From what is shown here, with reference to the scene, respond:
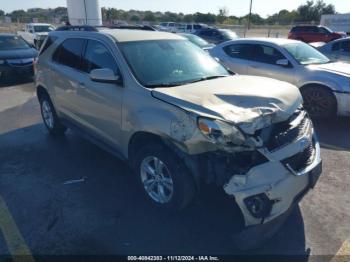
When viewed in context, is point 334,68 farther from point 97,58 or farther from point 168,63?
point 97,58

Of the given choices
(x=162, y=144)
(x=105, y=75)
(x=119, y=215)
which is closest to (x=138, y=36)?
(x=105, y=75)

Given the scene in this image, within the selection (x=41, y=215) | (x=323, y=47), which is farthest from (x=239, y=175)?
(x=323, y=47)

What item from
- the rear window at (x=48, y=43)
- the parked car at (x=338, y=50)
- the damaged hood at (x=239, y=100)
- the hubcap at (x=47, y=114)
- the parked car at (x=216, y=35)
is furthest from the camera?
the parked car at (x=216, y=35)

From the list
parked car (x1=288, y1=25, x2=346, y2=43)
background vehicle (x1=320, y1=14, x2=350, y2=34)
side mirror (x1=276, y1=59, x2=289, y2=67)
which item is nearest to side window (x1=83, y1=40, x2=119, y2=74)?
side mirror (x1=276, y1=59, x2=289, y2=67)

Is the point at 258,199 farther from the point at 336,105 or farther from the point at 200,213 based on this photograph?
the point at 336,105

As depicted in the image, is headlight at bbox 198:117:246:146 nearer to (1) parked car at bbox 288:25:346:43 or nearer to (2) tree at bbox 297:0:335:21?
(1) parked car at bbox 288:25:346:43

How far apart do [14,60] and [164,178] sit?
935 centimetres

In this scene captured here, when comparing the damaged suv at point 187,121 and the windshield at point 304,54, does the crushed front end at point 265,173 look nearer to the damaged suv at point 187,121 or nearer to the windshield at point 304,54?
the damaged suv at point 187,121

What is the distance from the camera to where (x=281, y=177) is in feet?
8.86

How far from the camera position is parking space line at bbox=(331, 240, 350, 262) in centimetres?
283

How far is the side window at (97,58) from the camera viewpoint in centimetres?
384

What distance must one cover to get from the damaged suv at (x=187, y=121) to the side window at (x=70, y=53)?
0.02 meters

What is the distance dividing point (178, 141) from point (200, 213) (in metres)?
0.96

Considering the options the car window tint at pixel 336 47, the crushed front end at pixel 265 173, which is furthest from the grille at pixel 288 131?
the car window tint at pixel 336 47
